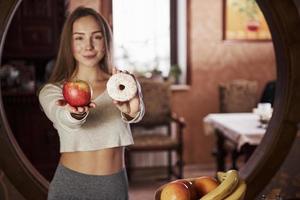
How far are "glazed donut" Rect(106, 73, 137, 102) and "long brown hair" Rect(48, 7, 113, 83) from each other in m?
0.21

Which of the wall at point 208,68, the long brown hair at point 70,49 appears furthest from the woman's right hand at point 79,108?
the wall at point 208,68

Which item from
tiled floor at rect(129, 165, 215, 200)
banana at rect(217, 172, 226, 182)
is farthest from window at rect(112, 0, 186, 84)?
banana at rect(217, 172, 226, 182)

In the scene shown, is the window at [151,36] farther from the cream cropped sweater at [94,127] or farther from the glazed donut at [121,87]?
the glazed donut at [121,87]

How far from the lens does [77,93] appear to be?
4.62 ft

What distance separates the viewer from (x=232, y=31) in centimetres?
516

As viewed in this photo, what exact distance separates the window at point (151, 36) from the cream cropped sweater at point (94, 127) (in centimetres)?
331

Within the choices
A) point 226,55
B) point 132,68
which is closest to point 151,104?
point 132,68

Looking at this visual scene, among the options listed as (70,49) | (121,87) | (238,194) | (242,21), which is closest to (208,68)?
(242,21)

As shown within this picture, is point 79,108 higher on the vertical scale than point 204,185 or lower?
higher

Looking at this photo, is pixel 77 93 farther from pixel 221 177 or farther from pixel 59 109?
pixel 221 177

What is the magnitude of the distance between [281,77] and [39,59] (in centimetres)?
269

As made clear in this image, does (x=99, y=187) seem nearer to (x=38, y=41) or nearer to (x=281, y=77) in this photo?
(x=281, y=77)

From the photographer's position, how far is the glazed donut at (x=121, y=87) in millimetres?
1415

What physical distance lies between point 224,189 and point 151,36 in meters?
3.98
